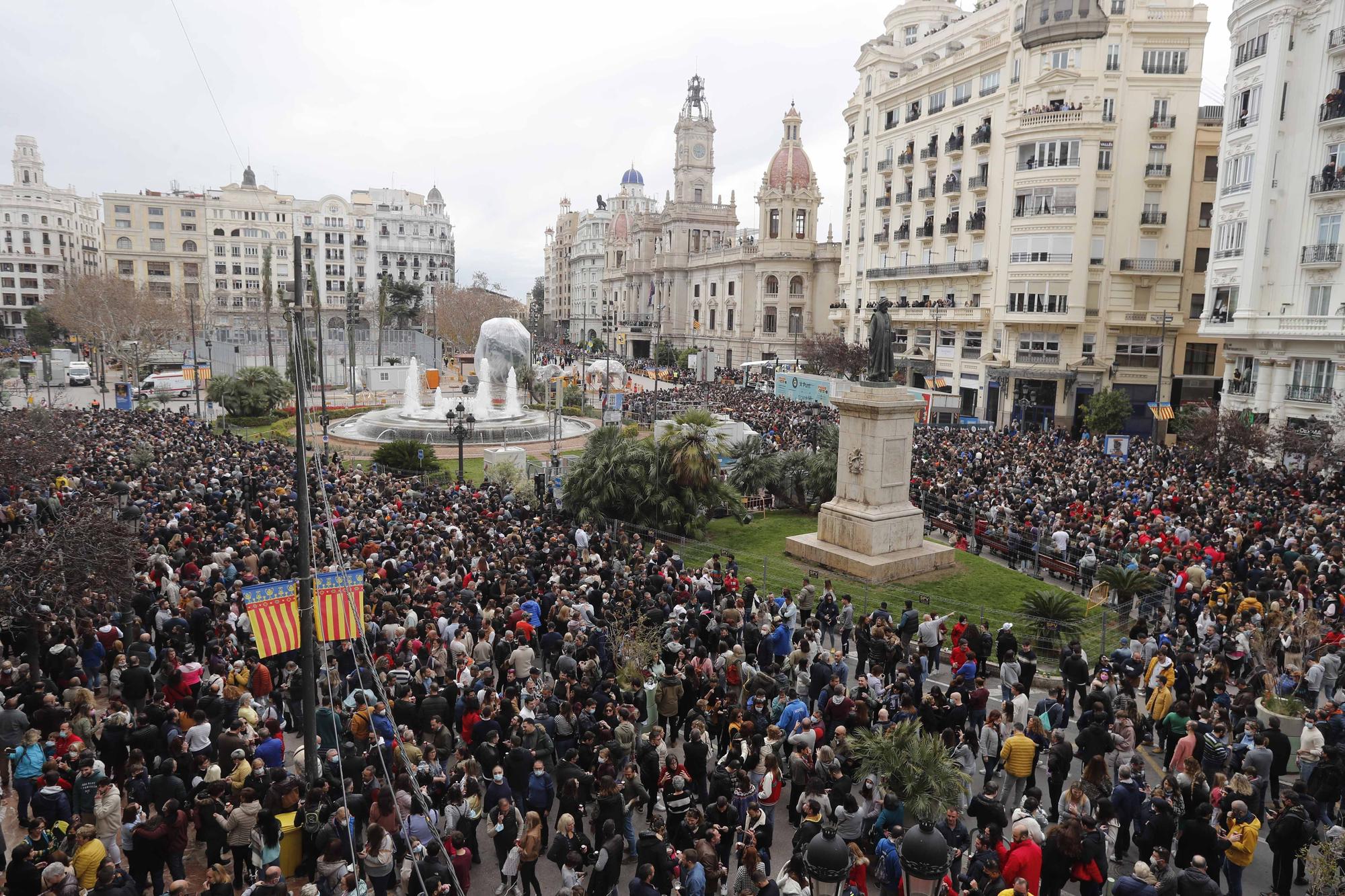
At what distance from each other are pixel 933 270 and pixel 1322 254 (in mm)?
21406

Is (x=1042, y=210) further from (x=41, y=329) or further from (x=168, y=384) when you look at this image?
(x=41, y=329)

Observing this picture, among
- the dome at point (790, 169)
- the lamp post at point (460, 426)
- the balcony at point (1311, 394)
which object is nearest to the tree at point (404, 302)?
the dome at point (790, 169)

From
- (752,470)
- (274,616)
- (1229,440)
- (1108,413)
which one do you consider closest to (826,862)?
(274,616)

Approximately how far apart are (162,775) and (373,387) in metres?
54.6

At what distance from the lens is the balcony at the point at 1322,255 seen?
2938cm

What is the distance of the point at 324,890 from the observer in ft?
24.0

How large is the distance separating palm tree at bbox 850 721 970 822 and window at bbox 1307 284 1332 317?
2942 centimetres

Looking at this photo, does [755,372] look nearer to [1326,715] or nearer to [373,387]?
[373,387]

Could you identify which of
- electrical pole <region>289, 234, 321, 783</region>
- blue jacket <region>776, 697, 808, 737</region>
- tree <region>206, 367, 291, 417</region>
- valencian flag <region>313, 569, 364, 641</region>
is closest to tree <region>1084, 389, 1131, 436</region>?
blue jacket <region>776, 697, 808, 737</region>

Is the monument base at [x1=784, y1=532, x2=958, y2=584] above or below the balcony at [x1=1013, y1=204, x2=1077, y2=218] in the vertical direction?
below

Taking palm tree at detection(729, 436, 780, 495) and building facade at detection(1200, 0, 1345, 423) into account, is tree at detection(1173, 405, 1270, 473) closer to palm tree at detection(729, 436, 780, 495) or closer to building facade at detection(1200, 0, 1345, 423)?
building facade at detection(1200, 0, 1345, 423)

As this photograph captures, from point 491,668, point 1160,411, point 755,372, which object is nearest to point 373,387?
point 755,372

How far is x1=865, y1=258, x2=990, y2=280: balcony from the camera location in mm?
46625

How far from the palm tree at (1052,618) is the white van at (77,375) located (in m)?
63.0
